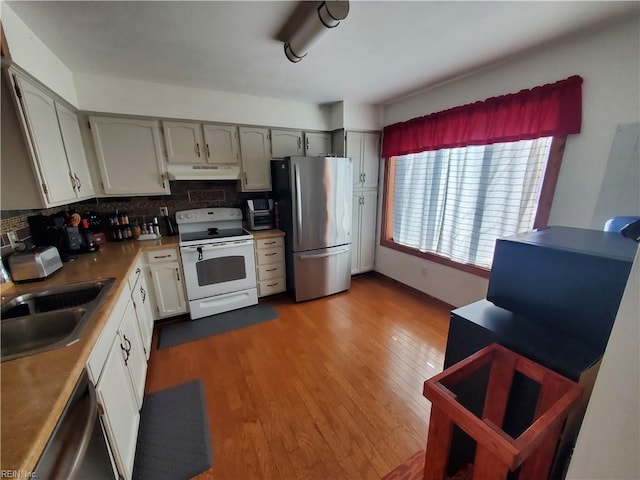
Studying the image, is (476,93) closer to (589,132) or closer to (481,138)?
(481,138)

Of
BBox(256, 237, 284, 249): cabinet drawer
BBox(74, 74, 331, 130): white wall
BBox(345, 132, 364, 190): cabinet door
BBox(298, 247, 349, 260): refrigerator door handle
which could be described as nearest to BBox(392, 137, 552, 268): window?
BBox(345, 132, 364, 190): cabinet door

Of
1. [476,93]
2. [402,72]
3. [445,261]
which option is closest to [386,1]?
[402,72]

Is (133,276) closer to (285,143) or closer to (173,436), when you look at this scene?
(173,436)

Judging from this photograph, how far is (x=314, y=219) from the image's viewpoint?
2.92 metres

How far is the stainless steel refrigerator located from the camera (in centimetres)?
279

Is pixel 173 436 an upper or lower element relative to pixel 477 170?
lower

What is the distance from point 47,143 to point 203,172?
121 cm

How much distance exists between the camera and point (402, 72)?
7.42 ft

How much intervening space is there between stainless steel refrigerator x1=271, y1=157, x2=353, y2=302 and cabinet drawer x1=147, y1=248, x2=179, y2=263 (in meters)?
1.19

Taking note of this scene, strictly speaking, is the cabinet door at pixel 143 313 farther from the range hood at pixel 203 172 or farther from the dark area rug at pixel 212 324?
the range hood at pixel 203 172

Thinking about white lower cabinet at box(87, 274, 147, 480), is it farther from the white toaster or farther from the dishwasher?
the white toaster

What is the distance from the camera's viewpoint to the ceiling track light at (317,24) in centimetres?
126

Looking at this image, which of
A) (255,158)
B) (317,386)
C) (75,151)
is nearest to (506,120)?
(255,158)

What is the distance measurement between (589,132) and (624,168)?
1.06ft
